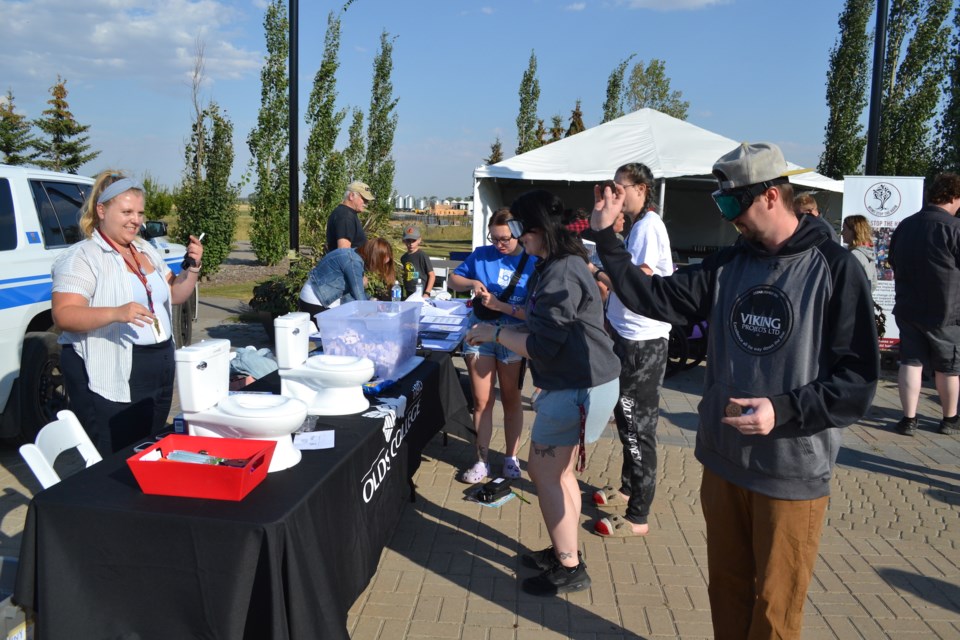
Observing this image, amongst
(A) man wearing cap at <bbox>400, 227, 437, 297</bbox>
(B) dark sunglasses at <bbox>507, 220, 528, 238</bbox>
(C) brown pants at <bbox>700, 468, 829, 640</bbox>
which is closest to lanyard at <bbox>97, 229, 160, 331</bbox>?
(B) dark sunglasses at <bbox>507, 220, 528, 238</bbox>

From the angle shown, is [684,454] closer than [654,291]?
No

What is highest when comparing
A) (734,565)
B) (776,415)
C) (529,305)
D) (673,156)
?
(673,156)

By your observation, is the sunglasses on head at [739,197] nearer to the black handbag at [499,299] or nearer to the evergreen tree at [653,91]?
the black handbag at [499,299]

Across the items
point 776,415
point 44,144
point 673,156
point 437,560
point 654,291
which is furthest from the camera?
point 44,144

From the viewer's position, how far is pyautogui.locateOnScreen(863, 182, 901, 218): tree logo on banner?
27.6ft

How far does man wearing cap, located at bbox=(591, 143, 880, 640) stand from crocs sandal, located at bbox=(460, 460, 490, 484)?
8.07ft

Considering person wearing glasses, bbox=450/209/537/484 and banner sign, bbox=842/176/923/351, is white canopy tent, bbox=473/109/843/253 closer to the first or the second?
banner sign, bbox=842/176/923/351

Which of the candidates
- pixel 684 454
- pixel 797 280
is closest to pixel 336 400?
pixel 797 280

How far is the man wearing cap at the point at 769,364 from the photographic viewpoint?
6.47 ft

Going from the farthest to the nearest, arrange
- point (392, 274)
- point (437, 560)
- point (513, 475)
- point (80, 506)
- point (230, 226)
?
1. point (230, 226)
2. point (392, 274)
3. point (513, 475)
4. point (437, 560)
5. point (80, 506)

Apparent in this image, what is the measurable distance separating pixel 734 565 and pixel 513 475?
2329mm

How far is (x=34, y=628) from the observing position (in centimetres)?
219

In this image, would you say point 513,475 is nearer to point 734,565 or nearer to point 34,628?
point 734,565

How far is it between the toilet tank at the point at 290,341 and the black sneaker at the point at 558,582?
158 centimetres
